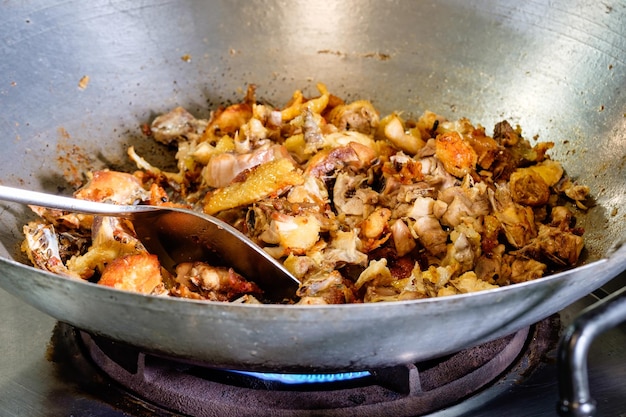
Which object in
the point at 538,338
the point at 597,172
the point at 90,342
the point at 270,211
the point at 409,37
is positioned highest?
the point at 409,37

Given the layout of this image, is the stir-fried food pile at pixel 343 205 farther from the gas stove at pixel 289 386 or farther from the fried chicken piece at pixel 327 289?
the gas stove at pixel 289 386

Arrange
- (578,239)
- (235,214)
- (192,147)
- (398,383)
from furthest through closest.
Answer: (192,147) < (235,214) < (578,239) < (398,383)

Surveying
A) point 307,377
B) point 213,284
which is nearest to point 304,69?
point 213,284

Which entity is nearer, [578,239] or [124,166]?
[578,239]

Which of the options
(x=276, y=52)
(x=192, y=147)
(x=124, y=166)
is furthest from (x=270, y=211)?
(x=276, y=52)

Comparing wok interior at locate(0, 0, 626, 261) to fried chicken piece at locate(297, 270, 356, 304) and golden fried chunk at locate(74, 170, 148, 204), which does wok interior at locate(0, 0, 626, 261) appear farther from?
fried chicken piece at locate(297, 270, 356, 304)

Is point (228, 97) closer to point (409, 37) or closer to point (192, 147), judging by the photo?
point (192, 147)

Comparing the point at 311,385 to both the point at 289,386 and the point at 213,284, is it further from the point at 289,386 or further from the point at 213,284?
the point at 213,284
